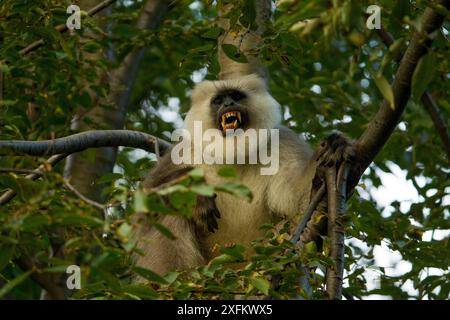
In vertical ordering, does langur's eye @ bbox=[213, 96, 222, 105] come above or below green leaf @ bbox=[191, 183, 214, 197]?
above

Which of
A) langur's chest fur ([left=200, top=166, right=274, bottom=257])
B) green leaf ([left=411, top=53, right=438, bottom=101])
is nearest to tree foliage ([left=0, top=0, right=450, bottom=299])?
green leaf ([left=411, top=53, right=438, bottom=101])

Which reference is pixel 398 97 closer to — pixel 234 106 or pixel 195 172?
pixel 195 172

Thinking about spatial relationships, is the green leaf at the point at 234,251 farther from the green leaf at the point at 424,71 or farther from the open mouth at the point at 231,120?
the open mouth at the point at 231,120

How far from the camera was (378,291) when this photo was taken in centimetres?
618

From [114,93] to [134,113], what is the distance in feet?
5.64

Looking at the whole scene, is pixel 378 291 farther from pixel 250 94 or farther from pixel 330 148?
pixel 250 94

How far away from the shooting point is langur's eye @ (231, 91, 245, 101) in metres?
7.96

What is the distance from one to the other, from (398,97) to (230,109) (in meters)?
3.43

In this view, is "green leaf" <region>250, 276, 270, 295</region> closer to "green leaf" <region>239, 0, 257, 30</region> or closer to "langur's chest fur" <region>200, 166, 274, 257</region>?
"green leaf" <region>239, 0, 257, 30</region>

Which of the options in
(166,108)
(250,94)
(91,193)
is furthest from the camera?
(166,108)

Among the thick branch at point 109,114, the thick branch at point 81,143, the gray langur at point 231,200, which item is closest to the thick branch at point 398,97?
the gray langur at point 231,200
